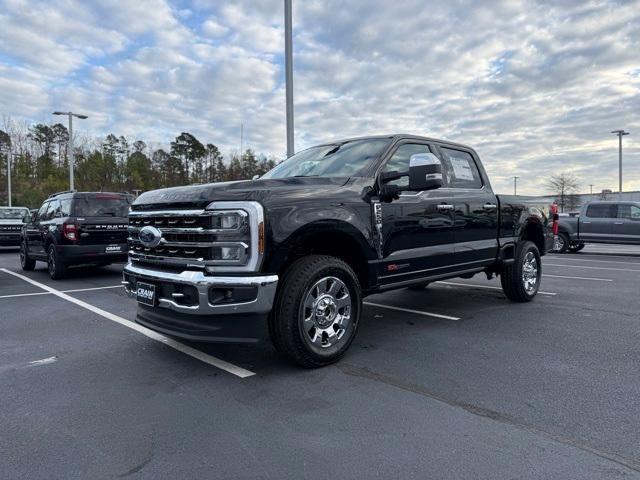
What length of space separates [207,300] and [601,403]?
2.86 metres

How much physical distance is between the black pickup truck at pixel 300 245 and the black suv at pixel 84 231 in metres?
5.24

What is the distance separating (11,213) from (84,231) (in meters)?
11.1

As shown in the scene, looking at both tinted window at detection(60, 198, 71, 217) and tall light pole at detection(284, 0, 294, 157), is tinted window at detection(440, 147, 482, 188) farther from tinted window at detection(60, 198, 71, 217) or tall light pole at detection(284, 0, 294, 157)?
tinted window at detection(60, 198, 71, 217)

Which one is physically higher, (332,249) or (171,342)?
(332,249)

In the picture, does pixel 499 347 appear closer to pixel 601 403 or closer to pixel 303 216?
pixel 601 403

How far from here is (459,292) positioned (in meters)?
7.98

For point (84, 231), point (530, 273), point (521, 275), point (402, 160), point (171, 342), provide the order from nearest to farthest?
point (171, 342) → point (402, 160) → point (521, 275) → point (530, 273) → point (84, 231)

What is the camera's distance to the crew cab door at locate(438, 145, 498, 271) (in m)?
5.69

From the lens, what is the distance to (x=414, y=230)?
16.4 ft

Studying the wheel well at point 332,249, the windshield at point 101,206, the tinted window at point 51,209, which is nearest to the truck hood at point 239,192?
the wheel well at point 332,249

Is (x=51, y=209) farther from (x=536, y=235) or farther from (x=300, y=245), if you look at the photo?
(x=536, y=235)

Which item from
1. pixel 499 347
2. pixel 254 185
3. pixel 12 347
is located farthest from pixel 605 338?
pixel 12 347

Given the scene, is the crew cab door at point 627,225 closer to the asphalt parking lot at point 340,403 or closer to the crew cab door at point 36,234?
the asphalt parking lot at point 340,403

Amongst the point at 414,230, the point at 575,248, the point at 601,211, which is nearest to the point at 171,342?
the point at 414,230
